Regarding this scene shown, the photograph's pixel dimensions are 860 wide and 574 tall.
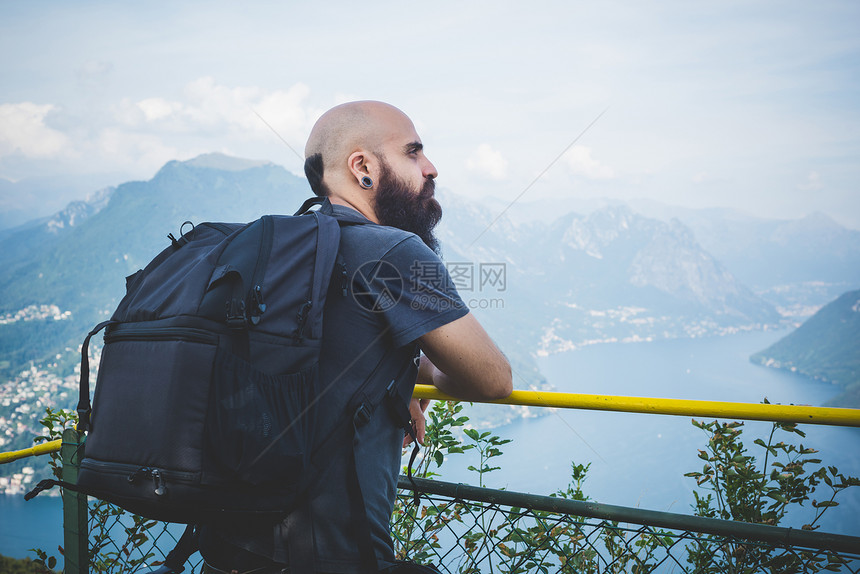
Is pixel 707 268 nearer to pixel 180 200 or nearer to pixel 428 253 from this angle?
pixel 180 200

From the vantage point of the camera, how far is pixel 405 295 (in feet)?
3.99

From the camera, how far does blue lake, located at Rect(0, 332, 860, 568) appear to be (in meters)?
19.6

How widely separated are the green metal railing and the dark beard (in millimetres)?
539

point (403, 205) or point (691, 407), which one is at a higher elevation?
point (403, 205)

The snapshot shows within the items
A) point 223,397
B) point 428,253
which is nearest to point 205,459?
A: point 223,397

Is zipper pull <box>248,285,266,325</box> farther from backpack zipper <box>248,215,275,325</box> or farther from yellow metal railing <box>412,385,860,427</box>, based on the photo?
yellow metal railing <box>412,385,860,427</box>

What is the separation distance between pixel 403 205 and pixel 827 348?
3771 inches

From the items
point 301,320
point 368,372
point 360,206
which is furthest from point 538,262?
point 301,320

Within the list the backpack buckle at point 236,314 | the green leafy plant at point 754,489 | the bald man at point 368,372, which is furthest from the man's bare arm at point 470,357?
the green leafy plant at point 754,489

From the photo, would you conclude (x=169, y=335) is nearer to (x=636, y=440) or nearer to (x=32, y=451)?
(x=32, y=451)

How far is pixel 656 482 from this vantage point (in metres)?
32.9

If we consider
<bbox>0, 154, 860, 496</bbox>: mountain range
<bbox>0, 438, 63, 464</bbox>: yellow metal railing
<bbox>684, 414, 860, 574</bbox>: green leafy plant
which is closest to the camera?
<bbox>684, 414, 860, 574</bbox>: green leafy plant

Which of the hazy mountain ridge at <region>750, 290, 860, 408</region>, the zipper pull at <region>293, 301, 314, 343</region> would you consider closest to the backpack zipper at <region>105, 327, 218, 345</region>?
the zipper pull at <region>293, 301, 314, 343</region>

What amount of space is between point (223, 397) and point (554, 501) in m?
Answer: 1.18
